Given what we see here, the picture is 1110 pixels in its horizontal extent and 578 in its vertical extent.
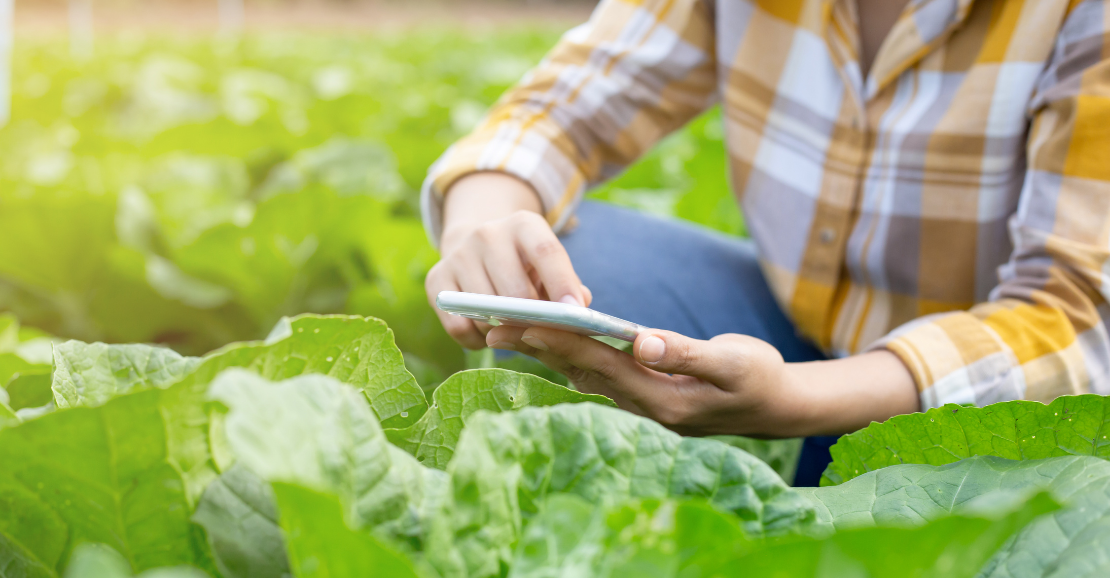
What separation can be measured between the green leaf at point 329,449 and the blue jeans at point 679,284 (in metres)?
0.96

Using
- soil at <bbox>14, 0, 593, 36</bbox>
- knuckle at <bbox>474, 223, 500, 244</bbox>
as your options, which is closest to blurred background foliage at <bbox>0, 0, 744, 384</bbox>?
knuckle at <bbox>474, 223, 500, 244</bbox>

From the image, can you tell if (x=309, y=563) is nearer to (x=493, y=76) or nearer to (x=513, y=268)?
(x=513, y=268)

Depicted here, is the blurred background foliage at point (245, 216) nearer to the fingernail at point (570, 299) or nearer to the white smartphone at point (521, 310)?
the fingernail at point (570, 299)

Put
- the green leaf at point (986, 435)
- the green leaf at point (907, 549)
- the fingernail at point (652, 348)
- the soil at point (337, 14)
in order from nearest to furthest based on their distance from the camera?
the green leaf at point (907, 549), the green leaf at point (986, 435), the fingernail at point (652, 348), the soil at point (337, 14)

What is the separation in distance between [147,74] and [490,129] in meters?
3.93

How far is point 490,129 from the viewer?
4.97 feet

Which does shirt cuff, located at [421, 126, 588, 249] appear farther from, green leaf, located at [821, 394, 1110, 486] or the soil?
the soil

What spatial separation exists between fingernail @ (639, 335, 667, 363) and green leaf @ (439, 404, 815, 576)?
0.78 ft

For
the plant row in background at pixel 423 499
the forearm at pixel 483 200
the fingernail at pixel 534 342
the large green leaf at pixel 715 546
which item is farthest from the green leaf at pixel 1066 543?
the forearm at pixel 483 200

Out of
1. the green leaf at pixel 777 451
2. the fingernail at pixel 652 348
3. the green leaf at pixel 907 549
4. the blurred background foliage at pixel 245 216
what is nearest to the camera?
the green leaf at pixel 907 549

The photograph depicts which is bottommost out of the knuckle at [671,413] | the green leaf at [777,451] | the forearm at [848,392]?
the green leaf at [777,451]

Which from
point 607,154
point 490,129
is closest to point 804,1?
point 607,154

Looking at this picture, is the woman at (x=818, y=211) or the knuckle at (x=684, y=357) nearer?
the knuckle at (x=684, y=357)

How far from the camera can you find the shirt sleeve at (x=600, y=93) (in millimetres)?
1506
